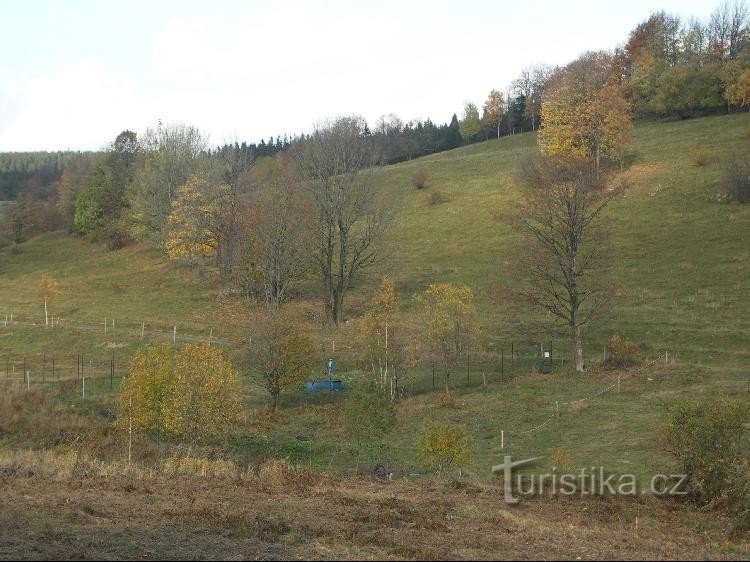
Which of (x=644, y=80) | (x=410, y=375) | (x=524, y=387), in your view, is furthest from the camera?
(x=644, y=80)

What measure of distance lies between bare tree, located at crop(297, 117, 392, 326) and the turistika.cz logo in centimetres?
3166

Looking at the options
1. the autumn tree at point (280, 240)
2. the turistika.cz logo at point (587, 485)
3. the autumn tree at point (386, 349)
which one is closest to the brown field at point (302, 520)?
the turistika.cz logo at point (587, 485)

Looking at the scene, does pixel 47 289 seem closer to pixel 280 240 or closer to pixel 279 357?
pixel 280 240

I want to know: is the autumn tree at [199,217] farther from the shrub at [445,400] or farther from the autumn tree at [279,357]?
the shrub at [445,400]

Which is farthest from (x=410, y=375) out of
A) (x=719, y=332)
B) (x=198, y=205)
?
(x=198, y=205)

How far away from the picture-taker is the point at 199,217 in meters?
60.5

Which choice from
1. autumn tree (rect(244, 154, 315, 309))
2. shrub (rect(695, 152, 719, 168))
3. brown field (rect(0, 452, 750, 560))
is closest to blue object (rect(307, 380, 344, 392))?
autumn tree (rect(244, 154, 315, 309))

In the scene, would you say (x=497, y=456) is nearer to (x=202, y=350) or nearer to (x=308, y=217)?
(x=202, y=350)

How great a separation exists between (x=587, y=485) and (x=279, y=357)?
17707 millimetres

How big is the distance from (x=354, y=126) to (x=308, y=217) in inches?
367

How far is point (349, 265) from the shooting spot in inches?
2208

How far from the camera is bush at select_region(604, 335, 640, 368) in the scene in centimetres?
3756

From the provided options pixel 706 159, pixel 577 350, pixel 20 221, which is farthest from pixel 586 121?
pixel 20 221

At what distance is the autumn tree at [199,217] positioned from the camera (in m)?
60.1
